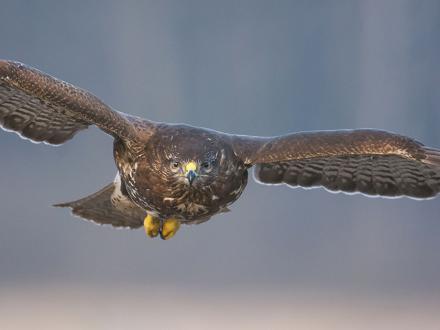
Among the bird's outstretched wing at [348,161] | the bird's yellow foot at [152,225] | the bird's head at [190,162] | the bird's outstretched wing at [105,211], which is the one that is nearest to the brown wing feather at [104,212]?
the bird's outstretched wing at [105,211]

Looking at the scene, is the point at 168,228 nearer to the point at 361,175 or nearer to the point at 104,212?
the point at 104,212

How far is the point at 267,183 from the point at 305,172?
0.29 m

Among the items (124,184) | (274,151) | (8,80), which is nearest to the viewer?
(8,80)

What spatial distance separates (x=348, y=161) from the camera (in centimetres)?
661

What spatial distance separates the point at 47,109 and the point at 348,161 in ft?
6.96

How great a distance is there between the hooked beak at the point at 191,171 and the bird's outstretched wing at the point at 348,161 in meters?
0.46

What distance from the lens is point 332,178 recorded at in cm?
679

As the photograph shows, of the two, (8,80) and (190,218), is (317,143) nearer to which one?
(190,218)

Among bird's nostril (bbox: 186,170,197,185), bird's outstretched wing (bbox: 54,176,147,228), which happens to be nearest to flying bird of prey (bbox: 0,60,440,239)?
bird's nostril (bbox: 186,170,197,185)

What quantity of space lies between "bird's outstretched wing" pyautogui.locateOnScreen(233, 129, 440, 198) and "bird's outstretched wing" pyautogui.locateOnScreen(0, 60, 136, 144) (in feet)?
3.07

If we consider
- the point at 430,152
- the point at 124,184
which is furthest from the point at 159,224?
the point at 430,152

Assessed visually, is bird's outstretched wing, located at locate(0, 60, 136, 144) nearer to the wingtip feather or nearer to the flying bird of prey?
the flying bird of prey

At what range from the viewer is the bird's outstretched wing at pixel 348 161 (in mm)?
5996

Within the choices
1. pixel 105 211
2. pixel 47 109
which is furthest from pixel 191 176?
pixel 105 211
